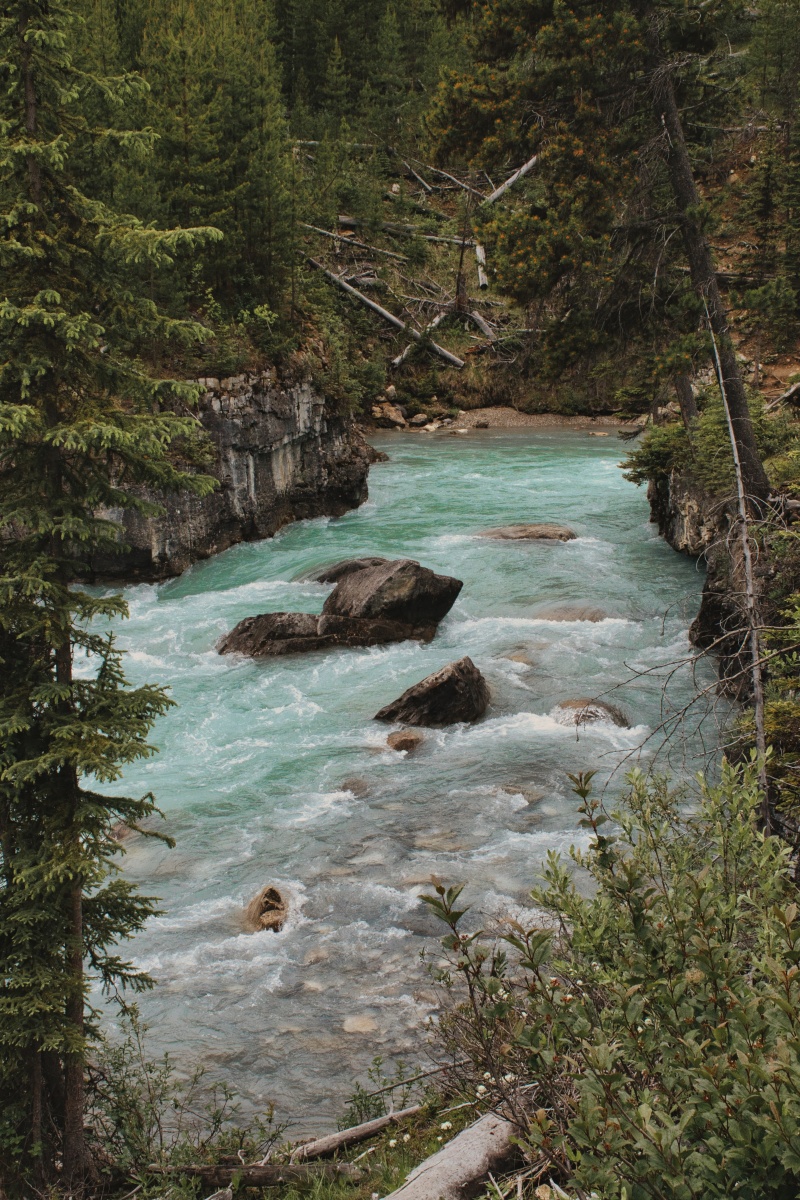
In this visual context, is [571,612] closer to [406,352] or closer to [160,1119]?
[160,1119]

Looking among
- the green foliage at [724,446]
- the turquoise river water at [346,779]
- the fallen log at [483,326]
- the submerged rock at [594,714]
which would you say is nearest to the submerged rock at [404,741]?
the turquoise river water at [346,779]

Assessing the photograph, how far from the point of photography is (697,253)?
11.5 m

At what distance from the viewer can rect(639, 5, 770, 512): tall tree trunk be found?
1100cm

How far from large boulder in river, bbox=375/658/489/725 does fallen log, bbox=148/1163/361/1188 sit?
7.89 metres

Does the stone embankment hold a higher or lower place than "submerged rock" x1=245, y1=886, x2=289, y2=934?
higher

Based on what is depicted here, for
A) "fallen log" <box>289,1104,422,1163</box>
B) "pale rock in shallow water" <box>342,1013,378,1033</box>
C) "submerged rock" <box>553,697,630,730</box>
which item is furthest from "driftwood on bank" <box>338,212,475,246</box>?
"fallen log" <box>289,1104,422,1163</box>

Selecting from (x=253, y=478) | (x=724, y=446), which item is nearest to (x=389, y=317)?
(x=253, y=478)

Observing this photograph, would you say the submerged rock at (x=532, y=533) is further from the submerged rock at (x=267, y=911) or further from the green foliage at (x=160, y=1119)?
the green foliage at (x=160, y=1119)

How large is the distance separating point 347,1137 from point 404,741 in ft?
23.1

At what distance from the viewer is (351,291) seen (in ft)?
131

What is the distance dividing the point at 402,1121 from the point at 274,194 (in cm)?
2225

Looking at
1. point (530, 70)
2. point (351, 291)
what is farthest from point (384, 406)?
point (530, 70)

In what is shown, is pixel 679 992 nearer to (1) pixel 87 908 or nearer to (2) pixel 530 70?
(1) pixel 87 908

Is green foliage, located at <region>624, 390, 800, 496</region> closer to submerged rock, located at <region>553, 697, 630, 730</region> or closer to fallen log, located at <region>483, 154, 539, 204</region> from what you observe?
submerged rock, located at <region>553, 697, 630, 730</region>
